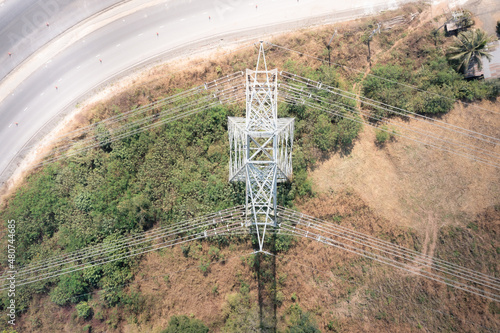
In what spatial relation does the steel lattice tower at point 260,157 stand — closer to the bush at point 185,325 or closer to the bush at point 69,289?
the bush at point 185,325

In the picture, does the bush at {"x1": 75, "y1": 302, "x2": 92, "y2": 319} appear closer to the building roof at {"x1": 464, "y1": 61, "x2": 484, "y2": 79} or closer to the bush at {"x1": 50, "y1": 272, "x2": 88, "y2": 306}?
the bush at {"x1": 50, "y1": 272, "x2": 88, "y2": 306}

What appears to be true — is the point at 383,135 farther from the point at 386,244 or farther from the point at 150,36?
the point at 150,36

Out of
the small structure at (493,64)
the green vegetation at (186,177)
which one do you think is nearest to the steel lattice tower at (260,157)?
the green vegetation at (186,177)

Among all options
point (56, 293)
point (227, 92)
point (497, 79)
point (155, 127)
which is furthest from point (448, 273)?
point (56, 293)

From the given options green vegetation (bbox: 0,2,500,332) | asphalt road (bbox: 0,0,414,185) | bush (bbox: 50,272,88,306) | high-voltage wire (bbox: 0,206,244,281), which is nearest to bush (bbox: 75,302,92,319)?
green vegetation (bbox: 0,2,500,332)

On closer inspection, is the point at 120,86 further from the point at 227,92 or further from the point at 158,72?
the point at 227,92

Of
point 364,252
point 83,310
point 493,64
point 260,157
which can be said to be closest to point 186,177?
point 260,157
